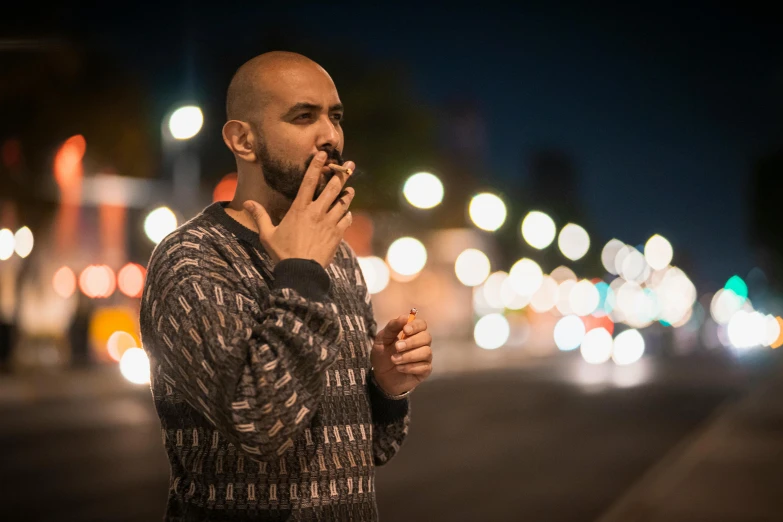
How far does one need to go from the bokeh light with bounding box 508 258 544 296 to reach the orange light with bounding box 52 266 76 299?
53.1 metres

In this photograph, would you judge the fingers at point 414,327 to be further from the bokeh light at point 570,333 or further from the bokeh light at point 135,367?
the bokeh light at point 570,333

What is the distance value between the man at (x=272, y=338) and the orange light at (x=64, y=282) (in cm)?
3885

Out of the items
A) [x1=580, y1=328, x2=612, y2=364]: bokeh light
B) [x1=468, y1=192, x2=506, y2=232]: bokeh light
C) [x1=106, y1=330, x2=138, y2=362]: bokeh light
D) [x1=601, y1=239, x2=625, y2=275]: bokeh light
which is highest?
[x1=601, y1=239, x2=625, y2=275]: bokeh light

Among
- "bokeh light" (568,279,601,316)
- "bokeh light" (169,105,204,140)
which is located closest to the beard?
"bokeh light" (169,105,204,140)

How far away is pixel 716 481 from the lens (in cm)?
1087

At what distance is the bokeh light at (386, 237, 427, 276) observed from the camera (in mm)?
46000

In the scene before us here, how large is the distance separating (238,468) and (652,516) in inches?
276

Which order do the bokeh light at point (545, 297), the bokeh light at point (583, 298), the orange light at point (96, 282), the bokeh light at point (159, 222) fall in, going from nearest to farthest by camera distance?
the bokeh light at point (159, 222) < the orange light at point (96, 282) < the bokeh light at point (545, 297) < the bokeh light at point (583, 298)

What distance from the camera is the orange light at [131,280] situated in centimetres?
3775

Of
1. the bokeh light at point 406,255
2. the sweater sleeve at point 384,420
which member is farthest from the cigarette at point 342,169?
the bokeh light at point 406,255

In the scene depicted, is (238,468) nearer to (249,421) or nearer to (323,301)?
(249,421)

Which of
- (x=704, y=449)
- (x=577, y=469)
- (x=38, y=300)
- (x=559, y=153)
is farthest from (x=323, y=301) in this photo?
(x=559, y=153)

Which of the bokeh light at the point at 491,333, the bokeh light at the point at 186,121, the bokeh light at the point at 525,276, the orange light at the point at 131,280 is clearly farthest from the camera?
the bokeh light at the point at 525,276

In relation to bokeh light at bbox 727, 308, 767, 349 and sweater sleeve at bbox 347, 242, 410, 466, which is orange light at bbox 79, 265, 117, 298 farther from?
bokeh light at bbox 727, 308, 767, 349
